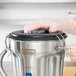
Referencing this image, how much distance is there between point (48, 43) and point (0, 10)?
23.6 inches

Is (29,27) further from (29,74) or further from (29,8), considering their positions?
(29,8)

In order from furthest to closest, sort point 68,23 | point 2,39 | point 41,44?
point 2,39
point 68,23
point 41,44

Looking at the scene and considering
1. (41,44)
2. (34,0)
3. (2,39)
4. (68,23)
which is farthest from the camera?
(2,39)

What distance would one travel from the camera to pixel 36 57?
1.09 ft

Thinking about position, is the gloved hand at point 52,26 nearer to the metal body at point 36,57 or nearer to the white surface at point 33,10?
the metal body at point 36,57

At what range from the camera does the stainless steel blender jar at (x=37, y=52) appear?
1.04ft

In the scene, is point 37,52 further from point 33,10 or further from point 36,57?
point 33,10

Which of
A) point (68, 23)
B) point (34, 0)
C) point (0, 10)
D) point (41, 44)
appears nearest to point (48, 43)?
point (41, 44)

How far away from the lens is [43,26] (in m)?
0.37

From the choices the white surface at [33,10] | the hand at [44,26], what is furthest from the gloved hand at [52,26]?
the white surface at [33,10]

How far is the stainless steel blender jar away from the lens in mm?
317

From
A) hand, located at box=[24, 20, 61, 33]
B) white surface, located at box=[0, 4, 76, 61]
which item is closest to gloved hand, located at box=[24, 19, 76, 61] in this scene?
hand, located at box=[24, 20, 61, 33]

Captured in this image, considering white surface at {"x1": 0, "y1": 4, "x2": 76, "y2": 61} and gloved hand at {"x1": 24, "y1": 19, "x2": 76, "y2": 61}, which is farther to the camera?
white surface at {"x1": 0, "y1": 4, "x2": 76, "y2": 61}

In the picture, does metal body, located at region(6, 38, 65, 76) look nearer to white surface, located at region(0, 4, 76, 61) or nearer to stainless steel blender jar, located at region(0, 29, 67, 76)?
stainless steel blender jar, located at region(0, 29, 67, 76)
